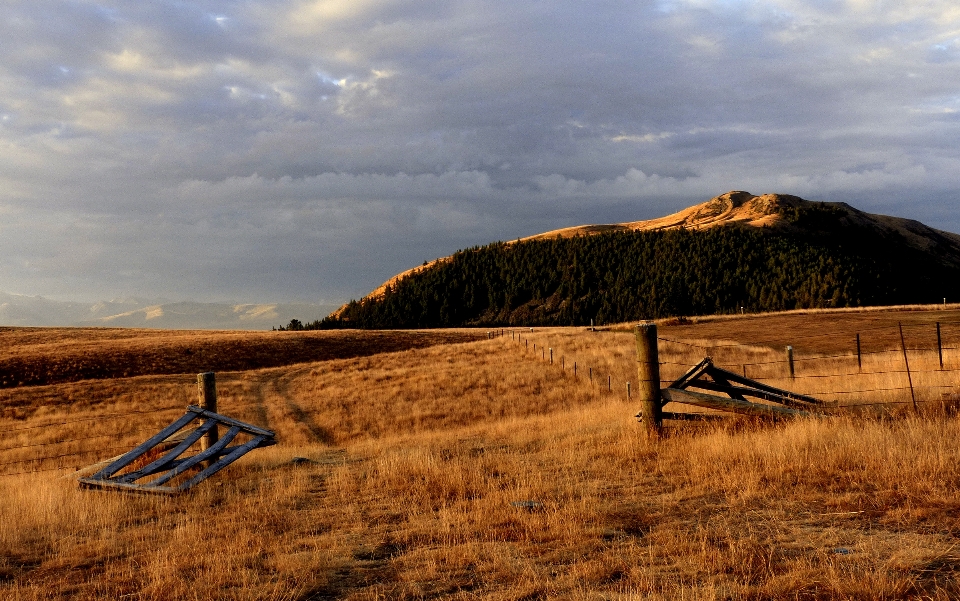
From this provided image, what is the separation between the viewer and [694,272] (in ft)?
390

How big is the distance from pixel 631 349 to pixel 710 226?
111m

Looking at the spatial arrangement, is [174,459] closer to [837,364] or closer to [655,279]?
[837,364]

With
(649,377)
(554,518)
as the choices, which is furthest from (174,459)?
(649,377)

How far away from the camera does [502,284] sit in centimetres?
14975

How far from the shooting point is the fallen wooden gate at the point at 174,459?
966 cm

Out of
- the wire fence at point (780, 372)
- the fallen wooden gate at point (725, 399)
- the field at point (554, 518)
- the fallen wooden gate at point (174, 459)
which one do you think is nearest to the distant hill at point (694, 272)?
the wire fence at point (780, 372)

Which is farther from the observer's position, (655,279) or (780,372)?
(655,279)

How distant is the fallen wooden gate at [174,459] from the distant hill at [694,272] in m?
101

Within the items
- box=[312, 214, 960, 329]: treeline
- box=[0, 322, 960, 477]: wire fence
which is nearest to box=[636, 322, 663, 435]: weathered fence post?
box=[0, 322, 960, 477]: wire fence

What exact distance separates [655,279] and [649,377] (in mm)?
116785

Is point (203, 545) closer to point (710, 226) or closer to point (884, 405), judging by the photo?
point (884, 405)

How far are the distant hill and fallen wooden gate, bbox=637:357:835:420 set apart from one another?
94205 millimetres

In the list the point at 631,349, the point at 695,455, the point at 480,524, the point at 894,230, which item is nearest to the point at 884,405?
the point at 695,455

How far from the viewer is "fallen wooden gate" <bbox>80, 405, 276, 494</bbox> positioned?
31.7 ft
